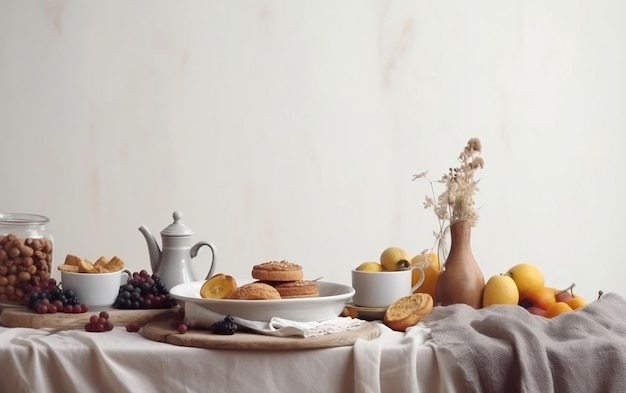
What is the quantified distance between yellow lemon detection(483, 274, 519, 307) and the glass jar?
3.62ft

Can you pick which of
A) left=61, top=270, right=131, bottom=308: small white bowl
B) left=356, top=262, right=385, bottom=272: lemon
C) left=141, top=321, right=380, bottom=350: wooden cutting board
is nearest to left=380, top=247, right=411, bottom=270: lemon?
left=356, top=262, right=385, bottom=272: lemon

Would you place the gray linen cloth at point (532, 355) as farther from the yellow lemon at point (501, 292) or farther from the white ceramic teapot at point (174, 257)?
the white ceramic teapot at point (174, 257)

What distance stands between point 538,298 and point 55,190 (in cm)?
241

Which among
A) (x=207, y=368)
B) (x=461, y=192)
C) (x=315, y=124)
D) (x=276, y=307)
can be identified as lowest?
(x=207, y=368)

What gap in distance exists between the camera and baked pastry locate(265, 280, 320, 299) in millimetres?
1781

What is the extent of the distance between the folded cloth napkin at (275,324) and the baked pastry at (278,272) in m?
0.12

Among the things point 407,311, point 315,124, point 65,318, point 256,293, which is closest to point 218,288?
point 256,293

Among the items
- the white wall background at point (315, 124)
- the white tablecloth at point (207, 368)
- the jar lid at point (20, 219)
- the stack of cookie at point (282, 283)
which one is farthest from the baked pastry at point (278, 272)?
the white wall background at point (315, 124)

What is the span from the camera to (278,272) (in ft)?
5.85

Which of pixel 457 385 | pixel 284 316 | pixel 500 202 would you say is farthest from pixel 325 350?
pixel 500 202

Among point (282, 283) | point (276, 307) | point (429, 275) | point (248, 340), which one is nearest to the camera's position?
point (248, 340)

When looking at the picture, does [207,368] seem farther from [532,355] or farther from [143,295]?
[532,355]

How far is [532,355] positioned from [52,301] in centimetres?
107

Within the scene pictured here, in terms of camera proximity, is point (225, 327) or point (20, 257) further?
point (20, 257)
